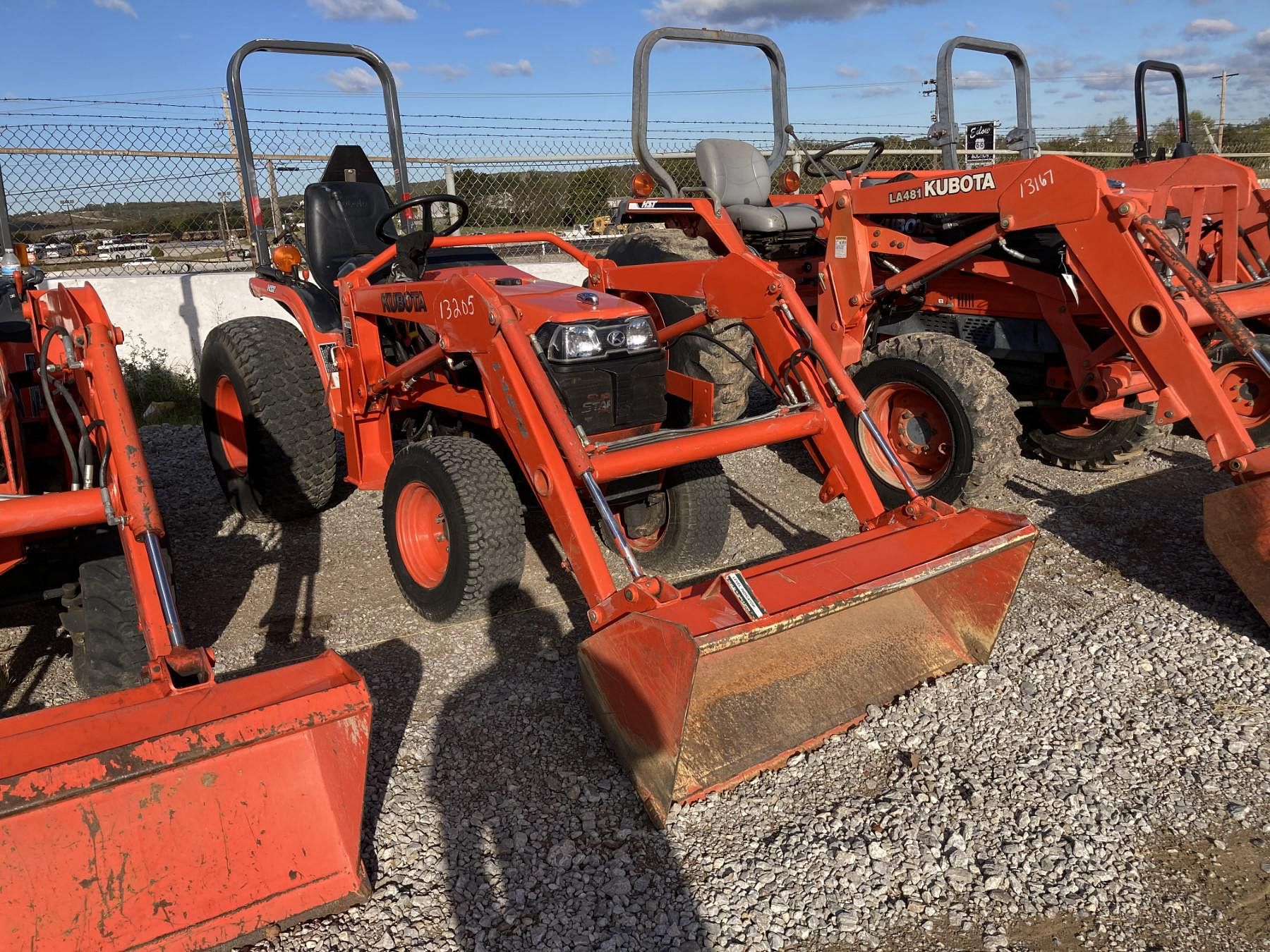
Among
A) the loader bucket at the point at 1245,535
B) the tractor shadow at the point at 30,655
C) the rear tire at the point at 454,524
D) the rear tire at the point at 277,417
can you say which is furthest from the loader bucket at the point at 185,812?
the loader bucket at the point at 1245,535

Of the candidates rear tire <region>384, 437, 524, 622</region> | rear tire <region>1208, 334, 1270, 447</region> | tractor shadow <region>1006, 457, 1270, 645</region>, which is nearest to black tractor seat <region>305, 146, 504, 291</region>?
rear tire <region>384, 437, 524, 622</region>

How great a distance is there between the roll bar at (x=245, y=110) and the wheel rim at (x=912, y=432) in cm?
276

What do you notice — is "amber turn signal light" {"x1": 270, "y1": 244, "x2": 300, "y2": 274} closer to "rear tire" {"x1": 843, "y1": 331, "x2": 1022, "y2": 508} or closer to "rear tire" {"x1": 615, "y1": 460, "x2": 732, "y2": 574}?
"rear tire" {"x1": 615, "y1": 460, "x2": 732, "y2": 574}

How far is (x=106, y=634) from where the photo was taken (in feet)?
9.98

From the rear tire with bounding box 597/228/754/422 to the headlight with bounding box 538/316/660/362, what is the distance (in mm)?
1369

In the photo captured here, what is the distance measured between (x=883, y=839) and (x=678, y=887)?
0.57 meters

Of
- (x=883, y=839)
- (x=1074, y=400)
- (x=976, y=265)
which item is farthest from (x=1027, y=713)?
(x=976, y=265)

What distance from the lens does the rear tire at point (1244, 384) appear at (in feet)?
18.6

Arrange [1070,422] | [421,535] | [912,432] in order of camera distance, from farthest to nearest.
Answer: [1070,422] < [912,432] < [421,535]

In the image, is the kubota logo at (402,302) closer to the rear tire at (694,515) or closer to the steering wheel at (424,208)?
the steering wheel at (424,208)

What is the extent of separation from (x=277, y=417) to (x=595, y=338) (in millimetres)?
1964

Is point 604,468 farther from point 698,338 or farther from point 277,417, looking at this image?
point 698,338

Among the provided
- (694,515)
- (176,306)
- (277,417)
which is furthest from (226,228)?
(694,515)

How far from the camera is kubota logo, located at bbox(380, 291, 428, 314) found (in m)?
3.85
